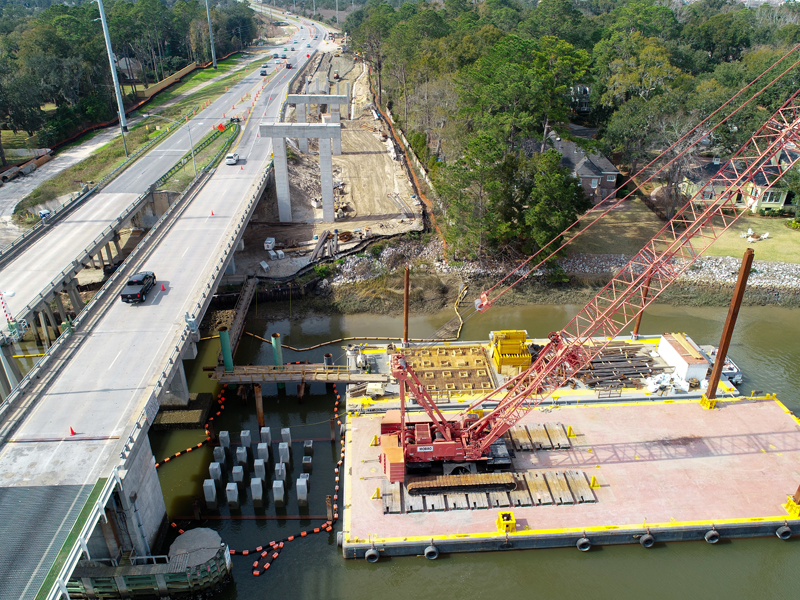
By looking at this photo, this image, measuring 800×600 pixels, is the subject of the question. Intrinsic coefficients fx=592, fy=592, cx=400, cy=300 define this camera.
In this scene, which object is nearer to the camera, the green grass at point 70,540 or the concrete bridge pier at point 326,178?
the green grass at point 70,540

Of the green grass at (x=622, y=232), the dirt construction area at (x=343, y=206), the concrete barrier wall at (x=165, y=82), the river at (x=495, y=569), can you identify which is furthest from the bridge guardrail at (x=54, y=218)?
the green grass at (x=622, y=232)

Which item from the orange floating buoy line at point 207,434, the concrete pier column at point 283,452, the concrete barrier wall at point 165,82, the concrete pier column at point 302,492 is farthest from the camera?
the concrete barrier wall at point 165,82

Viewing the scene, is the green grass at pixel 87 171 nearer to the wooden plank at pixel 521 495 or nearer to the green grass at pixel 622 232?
the green grass at pixel 622 232

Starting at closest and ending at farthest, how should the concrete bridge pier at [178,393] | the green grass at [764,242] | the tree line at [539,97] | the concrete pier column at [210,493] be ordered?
the concrete pier column at [210,493]
the concrete bridge pier at [178,393]
the tree line at [539,97]
the green grass at [764,242]

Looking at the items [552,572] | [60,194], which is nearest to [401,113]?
[60,194]

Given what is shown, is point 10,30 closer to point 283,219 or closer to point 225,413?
point 283,219

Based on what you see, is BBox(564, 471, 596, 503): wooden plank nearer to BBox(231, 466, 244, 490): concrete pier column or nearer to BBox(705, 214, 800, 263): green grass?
BBox(231, 466, 244, 490): concrete pier column
